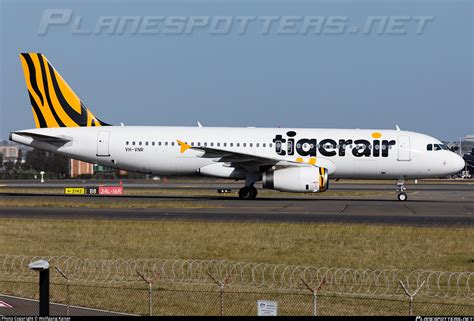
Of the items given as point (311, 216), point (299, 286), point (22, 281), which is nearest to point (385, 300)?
point (299, 286)

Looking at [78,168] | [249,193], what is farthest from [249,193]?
[78,168]

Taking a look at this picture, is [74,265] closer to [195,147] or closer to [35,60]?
[195,147]

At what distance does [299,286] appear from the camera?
19.7 meters

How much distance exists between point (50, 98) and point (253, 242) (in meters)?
26.7

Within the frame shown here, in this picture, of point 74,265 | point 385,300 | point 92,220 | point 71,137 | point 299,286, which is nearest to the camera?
point 385,300

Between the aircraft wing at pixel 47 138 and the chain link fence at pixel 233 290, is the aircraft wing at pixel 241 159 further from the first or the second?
the chain link fence at pixel 233 290

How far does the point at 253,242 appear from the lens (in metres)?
26.5

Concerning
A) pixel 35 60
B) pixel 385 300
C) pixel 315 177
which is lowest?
pixel 385 300

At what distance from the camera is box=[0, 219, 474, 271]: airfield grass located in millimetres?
23891

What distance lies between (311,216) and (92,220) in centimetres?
997

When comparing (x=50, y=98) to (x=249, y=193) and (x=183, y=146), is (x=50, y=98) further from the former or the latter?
(x=249, y=193)

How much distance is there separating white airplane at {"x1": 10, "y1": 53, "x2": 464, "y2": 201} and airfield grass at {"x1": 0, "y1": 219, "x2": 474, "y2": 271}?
16.0 metres

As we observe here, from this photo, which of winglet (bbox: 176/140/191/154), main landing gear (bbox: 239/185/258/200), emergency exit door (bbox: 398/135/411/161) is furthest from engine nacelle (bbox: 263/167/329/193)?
winglet (bbox: 176/140/191/154)

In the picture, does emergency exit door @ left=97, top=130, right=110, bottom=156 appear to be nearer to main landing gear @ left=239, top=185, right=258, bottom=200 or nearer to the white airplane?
the white airplane
